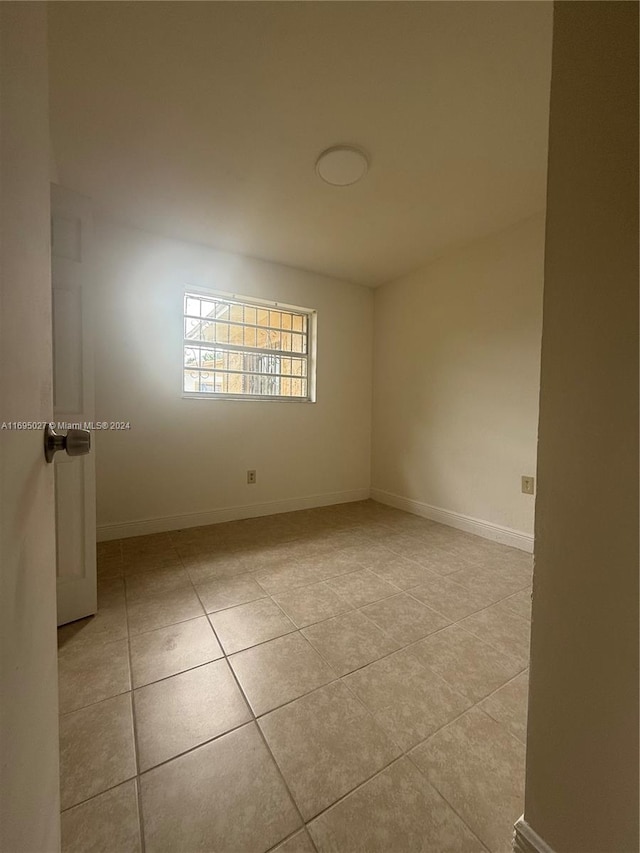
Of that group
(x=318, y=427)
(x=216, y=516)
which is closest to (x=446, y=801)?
(x=216, y=516)

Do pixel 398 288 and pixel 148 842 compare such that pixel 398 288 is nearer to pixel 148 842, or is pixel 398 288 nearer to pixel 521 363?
pixel 521 363

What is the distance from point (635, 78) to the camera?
19.3 inches

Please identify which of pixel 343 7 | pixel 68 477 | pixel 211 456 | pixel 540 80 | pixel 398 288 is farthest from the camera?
pixel 398 288

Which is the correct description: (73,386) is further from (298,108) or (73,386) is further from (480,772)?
(480,772)

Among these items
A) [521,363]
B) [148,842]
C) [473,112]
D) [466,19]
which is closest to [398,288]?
[521,363]

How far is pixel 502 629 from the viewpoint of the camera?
4.66 feet

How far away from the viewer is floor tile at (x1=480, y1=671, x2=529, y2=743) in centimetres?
98

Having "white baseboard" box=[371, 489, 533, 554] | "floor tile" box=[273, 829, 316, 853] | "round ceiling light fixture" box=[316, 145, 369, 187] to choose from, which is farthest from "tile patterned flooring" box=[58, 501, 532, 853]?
"round ceiling light fixture" box=[316, 145, 369, 187]

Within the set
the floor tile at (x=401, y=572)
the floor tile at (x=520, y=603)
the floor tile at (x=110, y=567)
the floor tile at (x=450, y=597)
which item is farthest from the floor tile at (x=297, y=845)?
the floor tile at (x=110, y=567)

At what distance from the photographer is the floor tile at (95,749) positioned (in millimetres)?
812

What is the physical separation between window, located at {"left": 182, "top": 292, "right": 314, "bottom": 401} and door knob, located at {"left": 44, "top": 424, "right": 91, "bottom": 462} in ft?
7.20

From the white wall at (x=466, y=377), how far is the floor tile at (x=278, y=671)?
1.83m

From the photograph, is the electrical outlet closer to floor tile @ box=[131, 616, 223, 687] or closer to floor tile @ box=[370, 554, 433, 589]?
floor tile @ box=[370, 554, 433, 589]

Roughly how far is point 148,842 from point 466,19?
251 centimetres
